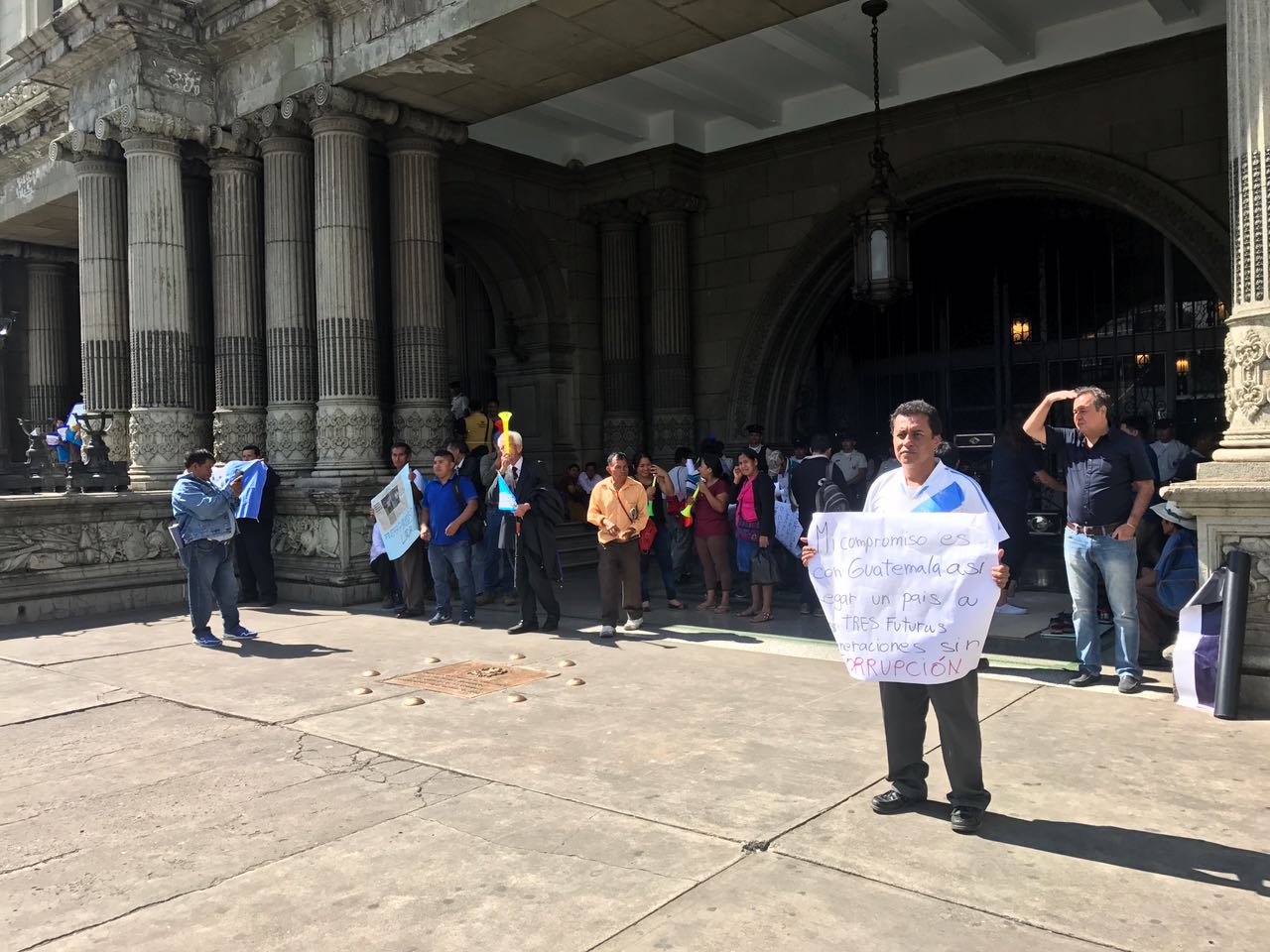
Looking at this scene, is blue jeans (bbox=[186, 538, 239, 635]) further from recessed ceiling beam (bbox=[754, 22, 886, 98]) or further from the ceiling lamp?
recessed ceiling beam (bbox=[754, 22, 886, 98])

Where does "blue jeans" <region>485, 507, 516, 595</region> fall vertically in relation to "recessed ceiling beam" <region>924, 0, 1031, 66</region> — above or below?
below

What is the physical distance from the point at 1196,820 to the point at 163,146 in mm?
12955

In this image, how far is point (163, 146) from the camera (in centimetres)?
1254

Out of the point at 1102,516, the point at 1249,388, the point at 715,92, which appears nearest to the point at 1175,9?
the point at 715,92

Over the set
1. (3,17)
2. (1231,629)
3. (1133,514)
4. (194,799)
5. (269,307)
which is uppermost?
(3,17)

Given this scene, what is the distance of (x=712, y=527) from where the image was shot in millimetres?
10281

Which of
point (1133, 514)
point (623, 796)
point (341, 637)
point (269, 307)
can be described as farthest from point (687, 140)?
point (623, 796)

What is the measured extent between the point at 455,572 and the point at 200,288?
6897mm

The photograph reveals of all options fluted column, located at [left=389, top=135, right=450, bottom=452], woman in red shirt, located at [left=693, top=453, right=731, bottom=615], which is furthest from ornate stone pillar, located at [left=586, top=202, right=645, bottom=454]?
woman in red shirt, located at [left=693, top=453, right=731, bottom=615]

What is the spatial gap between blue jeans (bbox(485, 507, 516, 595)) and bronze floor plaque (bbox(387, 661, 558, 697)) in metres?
3.32

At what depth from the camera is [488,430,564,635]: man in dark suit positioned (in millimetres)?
9297

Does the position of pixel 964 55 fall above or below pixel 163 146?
above

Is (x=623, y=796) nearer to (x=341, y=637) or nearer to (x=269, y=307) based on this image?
(x=341, y=637)

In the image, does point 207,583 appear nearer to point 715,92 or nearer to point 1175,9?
point 715,92
